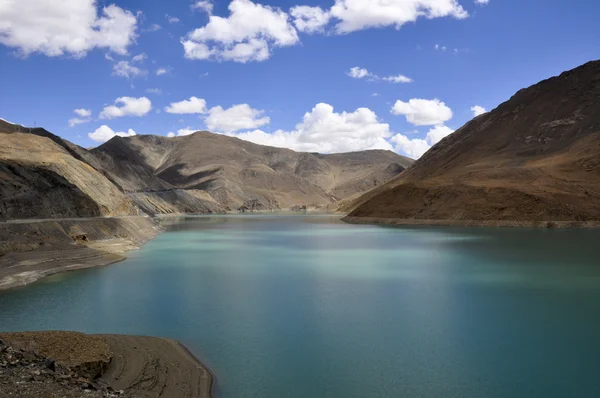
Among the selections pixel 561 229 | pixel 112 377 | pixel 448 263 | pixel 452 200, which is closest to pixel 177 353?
pixel 112 377

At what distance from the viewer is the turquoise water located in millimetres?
11391

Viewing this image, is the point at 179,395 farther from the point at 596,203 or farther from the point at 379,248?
the point at 596,203

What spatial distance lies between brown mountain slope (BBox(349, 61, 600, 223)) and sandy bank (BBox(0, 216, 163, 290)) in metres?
50.7

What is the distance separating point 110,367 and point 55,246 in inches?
1019

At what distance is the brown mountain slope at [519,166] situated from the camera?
2685 inches

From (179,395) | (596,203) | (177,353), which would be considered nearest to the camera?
(179,395)

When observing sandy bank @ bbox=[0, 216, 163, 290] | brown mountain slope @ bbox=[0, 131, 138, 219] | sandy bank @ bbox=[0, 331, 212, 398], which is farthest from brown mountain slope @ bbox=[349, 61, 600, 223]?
sandy bank @ bbox=[0, 331, 212, 398]

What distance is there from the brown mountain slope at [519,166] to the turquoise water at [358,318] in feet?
123

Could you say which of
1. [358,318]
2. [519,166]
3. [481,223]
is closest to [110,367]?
[358,318]

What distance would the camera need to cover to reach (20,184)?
44781 millimetres

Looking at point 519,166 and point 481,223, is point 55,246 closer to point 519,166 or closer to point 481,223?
point 481,223

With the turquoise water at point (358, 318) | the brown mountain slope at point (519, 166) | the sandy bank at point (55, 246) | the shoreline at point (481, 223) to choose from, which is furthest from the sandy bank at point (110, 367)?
the brown mountain slope at point (519, 166)

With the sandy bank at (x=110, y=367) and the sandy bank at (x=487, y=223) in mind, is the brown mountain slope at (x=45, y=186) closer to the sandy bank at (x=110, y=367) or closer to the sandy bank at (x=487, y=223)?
the sandy bank at (x=110, y=367)

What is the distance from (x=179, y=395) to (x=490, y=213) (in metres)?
66.9
